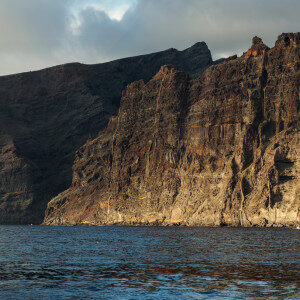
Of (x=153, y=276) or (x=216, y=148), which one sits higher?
(x=216, y=148)

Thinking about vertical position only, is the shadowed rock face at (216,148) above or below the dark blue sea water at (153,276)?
above

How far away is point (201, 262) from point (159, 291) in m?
14.7

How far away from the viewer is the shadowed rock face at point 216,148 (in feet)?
423

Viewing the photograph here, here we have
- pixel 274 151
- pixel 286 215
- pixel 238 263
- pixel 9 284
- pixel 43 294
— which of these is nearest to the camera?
pixel 43 294

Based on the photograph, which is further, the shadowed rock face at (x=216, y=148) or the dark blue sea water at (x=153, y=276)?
the shadowed rock face at (x=216, y=148)

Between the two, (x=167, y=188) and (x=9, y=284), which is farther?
(x=167, y=188)

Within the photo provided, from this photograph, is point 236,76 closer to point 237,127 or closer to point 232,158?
point 237,127

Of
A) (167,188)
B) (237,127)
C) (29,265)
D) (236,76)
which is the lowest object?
(29,265)

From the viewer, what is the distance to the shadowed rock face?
129 meters

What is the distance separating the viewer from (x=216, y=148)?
506ft

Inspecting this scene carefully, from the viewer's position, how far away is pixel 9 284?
30094mm

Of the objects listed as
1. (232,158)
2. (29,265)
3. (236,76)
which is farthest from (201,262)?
(236,76)

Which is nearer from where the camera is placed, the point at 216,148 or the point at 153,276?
the point at 153,276

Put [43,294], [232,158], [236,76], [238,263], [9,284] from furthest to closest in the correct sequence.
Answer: [236,76]
[232,158]
[238,263]
[9,284]
[43,294]
